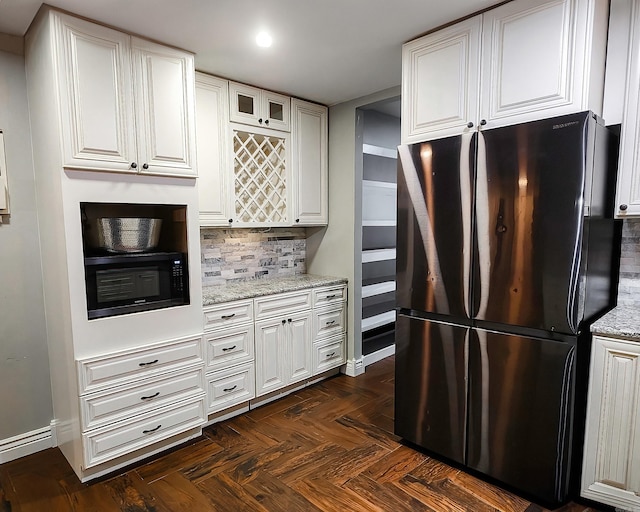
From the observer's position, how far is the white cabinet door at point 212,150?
108 inches

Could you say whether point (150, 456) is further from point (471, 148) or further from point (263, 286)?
point (471, 148)

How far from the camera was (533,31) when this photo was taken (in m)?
1.84

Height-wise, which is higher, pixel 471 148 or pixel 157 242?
pixel 471 148

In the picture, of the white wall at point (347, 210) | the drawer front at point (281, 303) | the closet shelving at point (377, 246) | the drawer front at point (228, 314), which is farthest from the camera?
the closet shelving at point (377, 246)

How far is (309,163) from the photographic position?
3439 mm

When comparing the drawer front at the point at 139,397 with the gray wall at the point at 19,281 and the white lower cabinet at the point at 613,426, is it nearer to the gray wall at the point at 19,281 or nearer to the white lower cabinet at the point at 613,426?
the gray wall at the point at 19,281

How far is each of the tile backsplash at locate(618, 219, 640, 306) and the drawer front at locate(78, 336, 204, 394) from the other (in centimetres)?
245

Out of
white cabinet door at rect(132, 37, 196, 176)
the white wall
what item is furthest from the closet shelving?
white cabinet door at rect(132, 37, 196, 176)

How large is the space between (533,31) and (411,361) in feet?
5.86

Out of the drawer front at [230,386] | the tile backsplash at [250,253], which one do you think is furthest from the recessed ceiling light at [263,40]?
the drawer front at [230,386]

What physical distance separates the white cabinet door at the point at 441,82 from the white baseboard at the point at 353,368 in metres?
2.06

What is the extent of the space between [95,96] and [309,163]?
177cm

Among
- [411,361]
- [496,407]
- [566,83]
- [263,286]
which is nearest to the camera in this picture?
[566,83]

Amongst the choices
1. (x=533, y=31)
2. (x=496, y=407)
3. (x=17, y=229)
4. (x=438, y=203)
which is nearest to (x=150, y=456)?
(x=17, y=229)
